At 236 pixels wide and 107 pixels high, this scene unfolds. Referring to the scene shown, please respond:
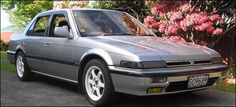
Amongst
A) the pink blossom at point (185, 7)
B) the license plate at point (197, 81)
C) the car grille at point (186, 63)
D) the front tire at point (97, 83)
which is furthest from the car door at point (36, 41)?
the pink blossom at point (185, 7)

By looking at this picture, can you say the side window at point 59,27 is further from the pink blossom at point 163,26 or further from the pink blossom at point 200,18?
the pink blossom at point 200,18

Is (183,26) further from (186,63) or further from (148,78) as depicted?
(148,78)

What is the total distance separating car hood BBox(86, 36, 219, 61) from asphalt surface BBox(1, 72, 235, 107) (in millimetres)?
731

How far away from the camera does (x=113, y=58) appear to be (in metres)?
5.36

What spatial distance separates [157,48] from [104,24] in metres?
1.33

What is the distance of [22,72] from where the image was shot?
8.03 meters

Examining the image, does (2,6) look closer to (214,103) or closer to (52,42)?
(52,42)

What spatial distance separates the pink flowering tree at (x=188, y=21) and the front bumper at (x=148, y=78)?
3856 mm

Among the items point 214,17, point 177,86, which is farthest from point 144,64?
point 214,17

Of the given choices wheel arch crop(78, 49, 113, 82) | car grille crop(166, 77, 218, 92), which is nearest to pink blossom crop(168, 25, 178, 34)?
wheel arch crop(78, 49, 113, 82)

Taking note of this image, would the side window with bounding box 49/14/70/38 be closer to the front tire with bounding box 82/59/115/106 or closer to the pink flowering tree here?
the front tire with bounding box 82/59/115/106

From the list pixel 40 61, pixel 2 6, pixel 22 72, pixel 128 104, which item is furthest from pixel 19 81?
pixel 2 6

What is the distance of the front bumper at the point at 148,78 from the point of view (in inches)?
198

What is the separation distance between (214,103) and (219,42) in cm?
527
